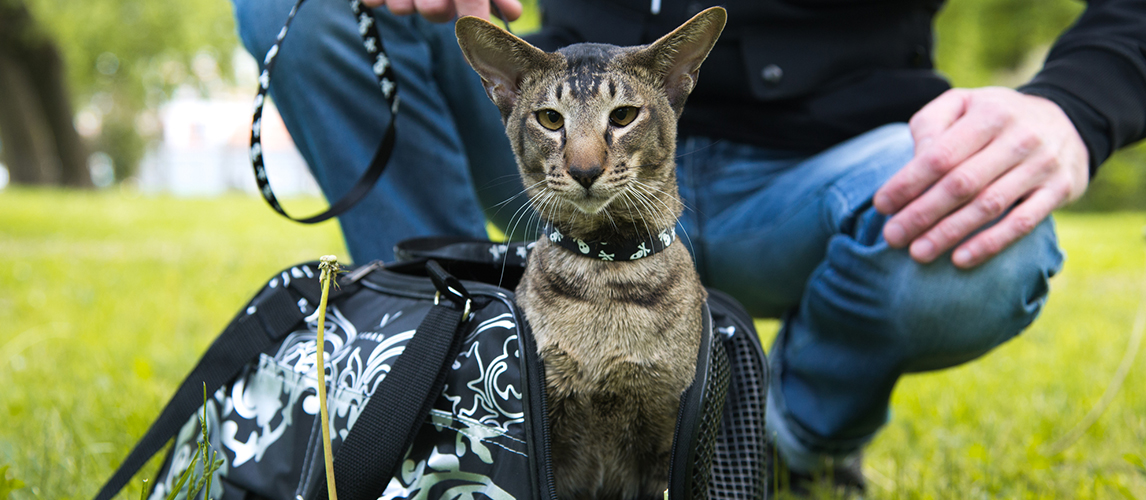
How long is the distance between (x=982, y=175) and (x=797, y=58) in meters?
0.59

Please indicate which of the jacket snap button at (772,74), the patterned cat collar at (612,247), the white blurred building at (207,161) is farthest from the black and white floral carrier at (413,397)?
the white blurred building at (207,161)

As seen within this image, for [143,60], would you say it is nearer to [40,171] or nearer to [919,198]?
[40,171]

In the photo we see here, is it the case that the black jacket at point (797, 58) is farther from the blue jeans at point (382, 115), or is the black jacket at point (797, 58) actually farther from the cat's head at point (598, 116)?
the cat's head at point (598, 116)

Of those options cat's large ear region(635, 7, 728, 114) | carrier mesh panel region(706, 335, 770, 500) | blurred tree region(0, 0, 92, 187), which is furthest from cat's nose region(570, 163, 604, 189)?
blurred tree region(0, 0, 92, 187)

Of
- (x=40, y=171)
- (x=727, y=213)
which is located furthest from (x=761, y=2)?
(x=40, y=171)

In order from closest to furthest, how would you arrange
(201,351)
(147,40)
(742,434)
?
(742,434) < (201,351) < (147,40)

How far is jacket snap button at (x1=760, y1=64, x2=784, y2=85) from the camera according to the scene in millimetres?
1801

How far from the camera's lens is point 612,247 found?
123 cm

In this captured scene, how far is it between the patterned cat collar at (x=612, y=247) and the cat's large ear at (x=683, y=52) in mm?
255

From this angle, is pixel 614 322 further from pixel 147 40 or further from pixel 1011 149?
pixel 147 40

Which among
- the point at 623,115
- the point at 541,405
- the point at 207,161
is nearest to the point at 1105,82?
the point at 623,115

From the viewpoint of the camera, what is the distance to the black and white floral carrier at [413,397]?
3.80 feet

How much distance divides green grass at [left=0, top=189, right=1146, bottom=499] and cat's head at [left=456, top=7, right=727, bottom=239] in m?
1.13

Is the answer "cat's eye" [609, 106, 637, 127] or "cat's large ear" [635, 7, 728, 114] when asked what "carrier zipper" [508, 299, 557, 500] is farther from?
"cat's large ear" [635, 7, 728, 114]
